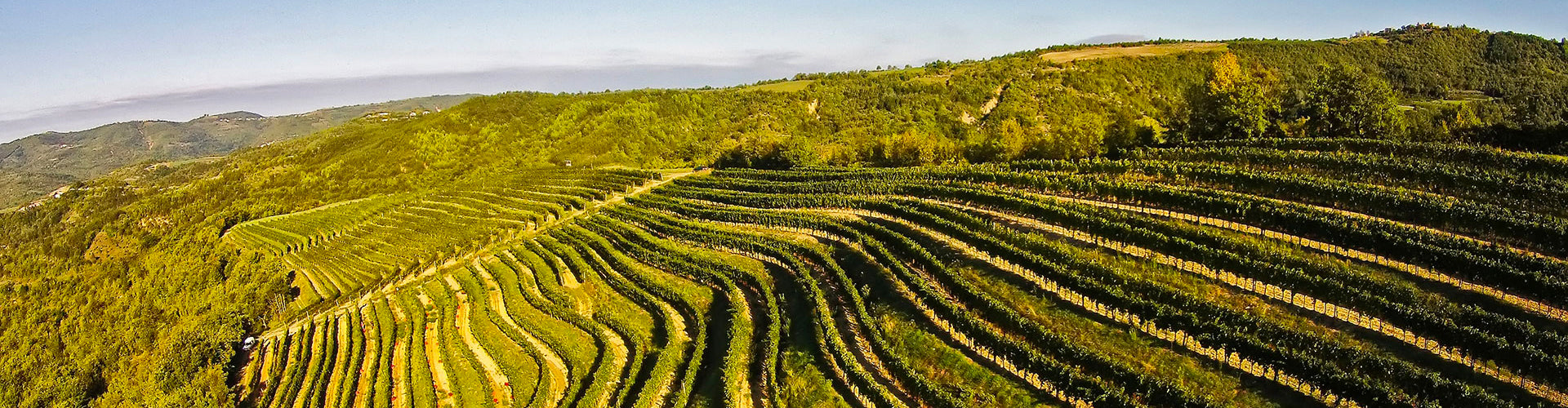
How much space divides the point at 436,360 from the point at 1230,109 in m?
63.5

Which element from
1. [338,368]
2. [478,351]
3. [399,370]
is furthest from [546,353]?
[338,368]

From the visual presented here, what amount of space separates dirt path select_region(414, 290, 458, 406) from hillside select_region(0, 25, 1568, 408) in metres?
0.46

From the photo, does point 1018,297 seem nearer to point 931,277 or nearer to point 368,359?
point 931,277

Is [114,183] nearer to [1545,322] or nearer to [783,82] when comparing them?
[783,82]

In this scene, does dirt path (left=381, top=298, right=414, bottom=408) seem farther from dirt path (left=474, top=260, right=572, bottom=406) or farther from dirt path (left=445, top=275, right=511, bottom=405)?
dirt path (left=474, top=260, right=572, bottom=406)

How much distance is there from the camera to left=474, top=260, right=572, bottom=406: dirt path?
119 ft

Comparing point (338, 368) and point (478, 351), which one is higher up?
point (478, 351)

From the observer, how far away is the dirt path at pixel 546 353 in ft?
119

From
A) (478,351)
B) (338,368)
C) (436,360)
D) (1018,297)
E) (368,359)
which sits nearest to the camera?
(1018,297)

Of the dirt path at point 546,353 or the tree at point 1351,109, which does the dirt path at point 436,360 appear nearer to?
the dirt path at point 546,353

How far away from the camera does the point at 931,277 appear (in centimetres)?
3666

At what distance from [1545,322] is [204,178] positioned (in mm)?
184518

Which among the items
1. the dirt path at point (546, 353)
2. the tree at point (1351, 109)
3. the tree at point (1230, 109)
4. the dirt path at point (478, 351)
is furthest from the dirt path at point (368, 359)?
the tree at point (1351, 109)

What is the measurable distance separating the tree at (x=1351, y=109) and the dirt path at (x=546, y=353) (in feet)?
196
